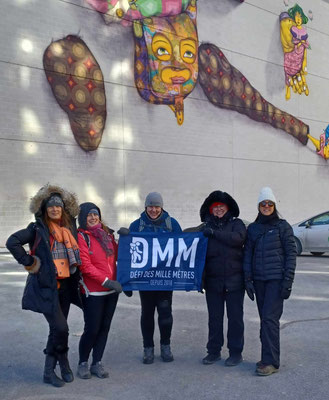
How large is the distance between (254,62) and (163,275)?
20.3m

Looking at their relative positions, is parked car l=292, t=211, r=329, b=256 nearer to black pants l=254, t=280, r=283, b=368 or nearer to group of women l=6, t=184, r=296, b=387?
group of women l=6, t=184, r=296, b=387

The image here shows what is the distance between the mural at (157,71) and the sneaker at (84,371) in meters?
13.9

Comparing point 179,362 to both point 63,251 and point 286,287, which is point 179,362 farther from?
point 63,251

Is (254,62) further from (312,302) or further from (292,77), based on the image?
(312,302)

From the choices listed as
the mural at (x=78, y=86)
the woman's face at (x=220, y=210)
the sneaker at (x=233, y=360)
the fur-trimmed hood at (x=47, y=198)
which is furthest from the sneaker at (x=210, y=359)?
the mural at (x=78, y=86)

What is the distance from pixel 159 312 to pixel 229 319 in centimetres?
72

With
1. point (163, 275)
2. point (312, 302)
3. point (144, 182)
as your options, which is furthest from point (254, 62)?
point (163, 275)

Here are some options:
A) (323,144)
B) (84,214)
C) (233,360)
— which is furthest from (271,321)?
(323,144)

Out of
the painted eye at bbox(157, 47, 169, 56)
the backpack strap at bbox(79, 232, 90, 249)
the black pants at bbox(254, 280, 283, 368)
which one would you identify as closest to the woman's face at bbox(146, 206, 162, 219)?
the backpack strap at bbox(79, 232, 90, 249)

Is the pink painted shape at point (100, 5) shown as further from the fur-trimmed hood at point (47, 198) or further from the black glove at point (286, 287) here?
the black glove at point (286, 287)

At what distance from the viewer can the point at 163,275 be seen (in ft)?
17.6

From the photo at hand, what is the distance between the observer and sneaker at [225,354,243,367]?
200 inches

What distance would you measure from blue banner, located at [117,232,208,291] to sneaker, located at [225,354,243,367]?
2.50ft

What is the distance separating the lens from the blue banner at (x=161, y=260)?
5.25m
